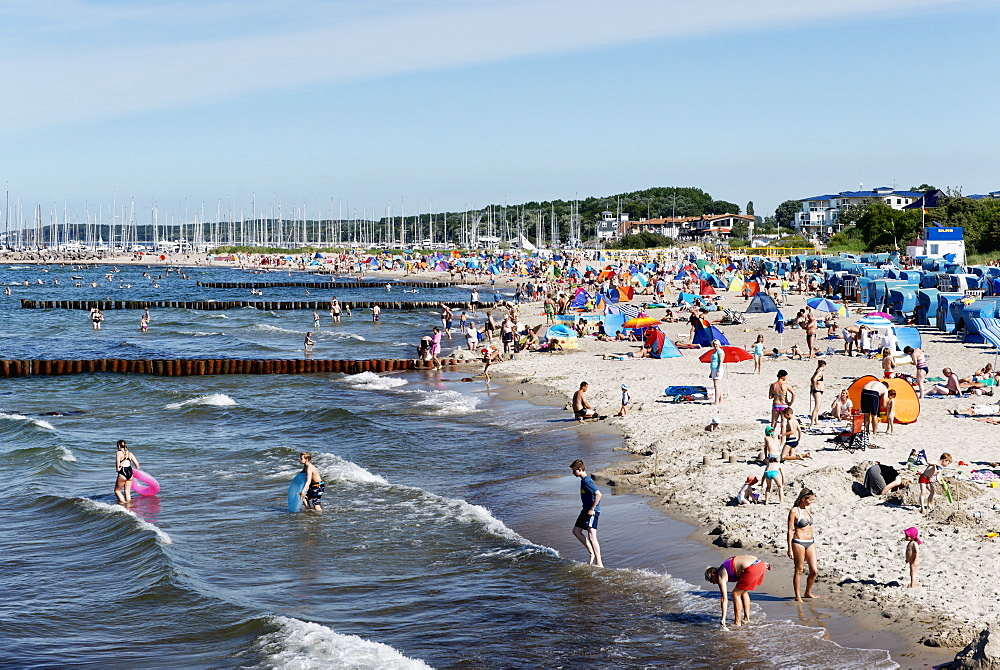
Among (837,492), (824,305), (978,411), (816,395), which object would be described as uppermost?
(824,305)

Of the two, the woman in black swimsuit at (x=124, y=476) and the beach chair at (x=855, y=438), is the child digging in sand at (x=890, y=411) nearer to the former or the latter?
the beach chair at (x=855, y=438)

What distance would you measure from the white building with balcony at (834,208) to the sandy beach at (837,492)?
127 m

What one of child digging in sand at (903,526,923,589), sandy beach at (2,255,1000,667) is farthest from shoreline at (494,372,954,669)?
child digging in sand at (903,526,923,589)

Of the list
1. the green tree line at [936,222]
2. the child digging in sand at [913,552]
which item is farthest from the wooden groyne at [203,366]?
the green tree line at [936,222]

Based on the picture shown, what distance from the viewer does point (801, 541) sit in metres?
10.8

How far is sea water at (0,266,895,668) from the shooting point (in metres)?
10.4

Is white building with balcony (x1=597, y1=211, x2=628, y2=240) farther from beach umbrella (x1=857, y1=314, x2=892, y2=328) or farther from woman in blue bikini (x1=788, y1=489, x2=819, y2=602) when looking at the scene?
woman in blue bikini (x1=788, y1=489, x2=819, y2=602)

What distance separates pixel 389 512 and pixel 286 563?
2.50m

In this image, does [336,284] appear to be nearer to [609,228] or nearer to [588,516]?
[588,516]

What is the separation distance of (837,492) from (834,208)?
154 meters

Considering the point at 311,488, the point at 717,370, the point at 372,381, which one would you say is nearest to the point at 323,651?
the point at 311,488

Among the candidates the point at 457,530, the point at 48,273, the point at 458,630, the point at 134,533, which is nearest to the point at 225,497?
the point at 134,533

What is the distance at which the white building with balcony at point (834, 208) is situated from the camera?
14800 cm

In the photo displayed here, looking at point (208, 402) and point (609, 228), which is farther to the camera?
point (609, 228)
